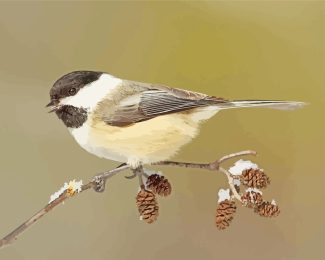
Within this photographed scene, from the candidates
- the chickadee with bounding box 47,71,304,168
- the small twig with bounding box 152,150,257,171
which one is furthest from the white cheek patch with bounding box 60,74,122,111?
the small twig with bounding box 152,150,257,171

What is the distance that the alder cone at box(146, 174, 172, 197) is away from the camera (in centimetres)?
69

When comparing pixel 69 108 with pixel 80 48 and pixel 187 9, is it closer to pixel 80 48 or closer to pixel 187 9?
pixel 80 48

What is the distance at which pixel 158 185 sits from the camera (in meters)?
0.69

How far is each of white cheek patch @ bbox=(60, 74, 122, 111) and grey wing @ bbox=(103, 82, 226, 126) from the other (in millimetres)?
23

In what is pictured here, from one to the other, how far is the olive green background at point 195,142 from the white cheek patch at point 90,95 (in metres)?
0.08

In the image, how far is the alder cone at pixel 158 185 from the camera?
0.69 meters

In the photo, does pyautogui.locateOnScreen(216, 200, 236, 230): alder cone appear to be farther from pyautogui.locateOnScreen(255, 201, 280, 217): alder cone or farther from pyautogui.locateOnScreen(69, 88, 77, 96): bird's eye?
pyautogui.locateOnScreen(69, 88, 77, 96): bird's eye

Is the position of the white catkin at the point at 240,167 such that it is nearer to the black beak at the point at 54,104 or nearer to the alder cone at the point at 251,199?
the alder cone at the point at 251,199

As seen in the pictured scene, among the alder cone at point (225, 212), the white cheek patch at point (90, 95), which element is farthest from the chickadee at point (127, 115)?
the alder cone at point (225, 212)

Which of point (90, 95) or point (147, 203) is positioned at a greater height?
point (90, 95)

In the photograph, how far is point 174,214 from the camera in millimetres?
799

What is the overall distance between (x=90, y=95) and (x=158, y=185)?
149 millimetres

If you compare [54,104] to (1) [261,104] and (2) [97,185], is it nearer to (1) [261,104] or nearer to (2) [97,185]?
(2) [97,185]

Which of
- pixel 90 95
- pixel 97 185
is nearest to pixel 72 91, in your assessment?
pixel 90 95
